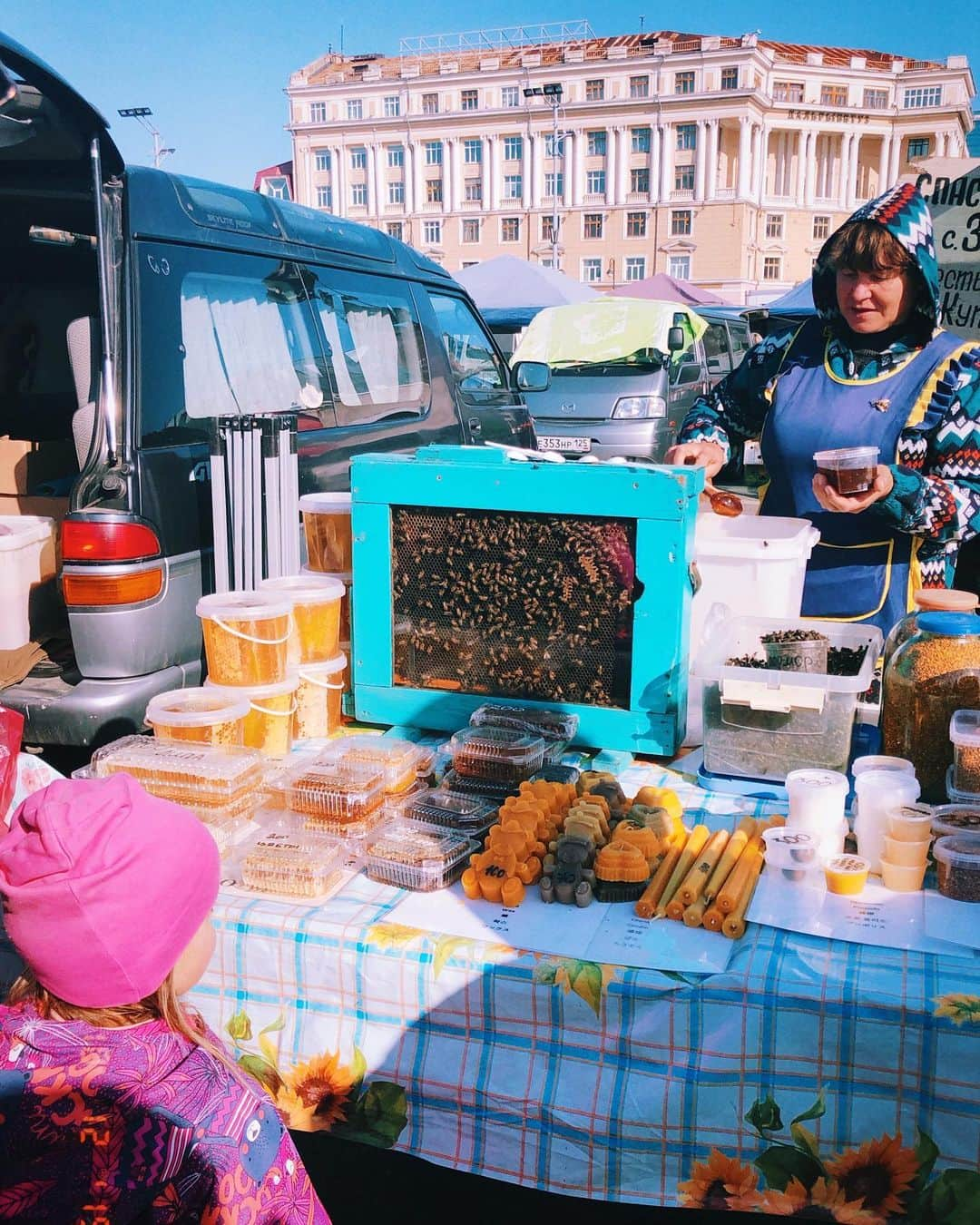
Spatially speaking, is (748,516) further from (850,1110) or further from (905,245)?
(850,1110)

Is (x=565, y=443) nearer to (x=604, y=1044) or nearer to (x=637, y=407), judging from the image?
(x=637, y=407)

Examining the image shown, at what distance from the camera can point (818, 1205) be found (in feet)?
5.44

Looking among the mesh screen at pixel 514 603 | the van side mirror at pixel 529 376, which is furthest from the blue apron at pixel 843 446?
the van side mirror at pixel 529 376

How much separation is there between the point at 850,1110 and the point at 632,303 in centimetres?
1375

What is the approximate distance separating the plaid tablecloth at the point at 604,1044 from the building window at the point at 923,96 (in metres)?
91.4

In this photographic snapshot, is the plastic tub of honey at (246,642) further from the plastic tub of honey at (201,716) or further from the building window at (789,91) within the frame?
the building window at (789,91)

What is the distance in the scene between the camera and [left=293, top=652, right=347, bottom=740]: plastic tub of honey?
8.90 feet

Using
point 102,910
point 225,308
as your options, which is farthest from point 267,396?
point 102,910

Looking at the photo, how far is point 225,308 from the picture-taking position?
3.83 meters

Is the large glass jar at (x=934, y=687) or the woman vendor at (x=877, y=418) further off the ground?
the woman vendor at (x=877, y=418)

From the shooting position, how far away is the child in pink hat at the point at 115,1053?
1.33 metres

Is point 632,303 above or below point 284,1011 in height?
above

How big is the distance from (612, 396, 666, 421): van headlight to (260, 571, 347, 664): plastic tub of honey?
1020 cm

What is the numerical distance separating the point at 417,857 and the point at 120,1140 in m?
0.78
